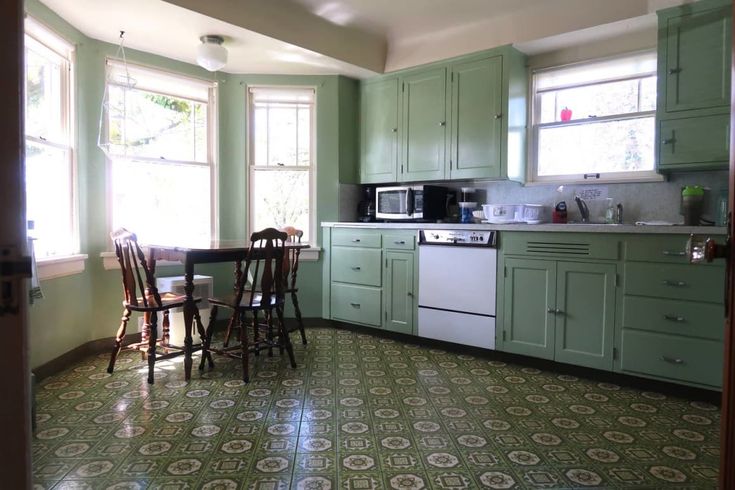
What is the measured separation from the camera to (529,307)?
Result: 3.25 m

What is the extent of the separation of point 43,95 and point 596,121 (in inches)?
156

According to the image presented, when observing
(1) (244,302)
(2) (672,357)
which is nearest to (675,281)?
(2) (672,357)

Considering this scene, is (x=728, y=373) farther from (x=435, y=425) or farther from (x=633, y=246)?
(x=633, y=246)

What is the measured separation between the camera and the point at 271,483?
1.77m

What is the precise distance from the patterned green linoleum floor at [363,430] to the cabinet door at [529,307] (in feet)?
0.60

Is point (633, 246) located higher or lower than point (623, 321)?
higher

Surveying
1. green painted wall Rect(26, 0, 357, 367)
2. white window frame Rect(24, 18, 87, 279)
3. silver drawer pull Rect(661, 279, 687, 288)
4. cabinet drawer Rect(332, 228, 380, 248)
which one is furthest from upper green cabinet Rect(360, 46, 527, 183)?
white window frame Rect(24, 18, 87, 279)

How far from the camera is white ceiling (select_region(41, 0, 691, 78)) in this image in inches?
124

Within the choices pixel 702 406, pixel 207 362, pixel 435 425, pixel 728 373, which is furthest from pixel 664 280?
pixel 207 362

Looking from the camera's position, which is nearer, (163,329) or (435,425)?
(435,425)

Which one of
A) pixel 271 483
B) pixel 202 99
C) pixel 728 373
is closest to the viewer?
pixel 728 373

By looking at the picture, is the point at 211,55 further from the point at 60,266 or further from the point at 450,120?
the point at 450,120

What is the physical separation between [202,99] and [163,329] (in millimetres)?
2134

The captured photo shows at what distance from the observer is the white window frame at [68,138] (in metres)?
3.08
